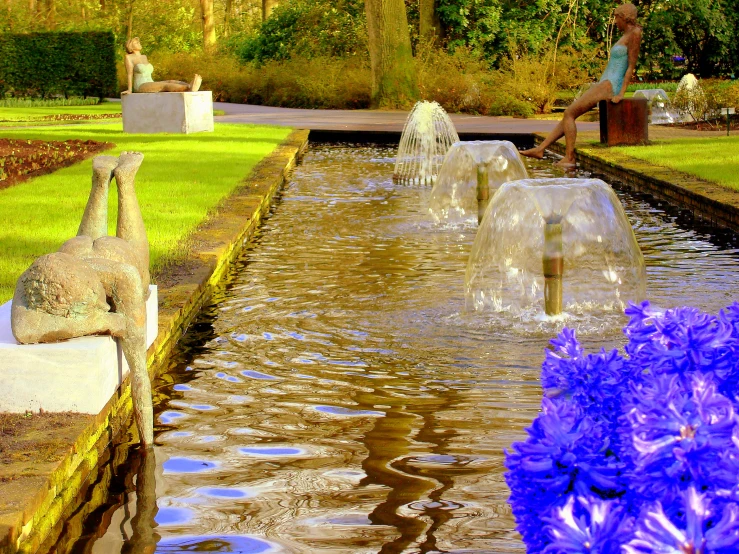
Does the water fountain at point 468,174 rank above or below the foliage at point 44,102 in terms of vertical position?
below

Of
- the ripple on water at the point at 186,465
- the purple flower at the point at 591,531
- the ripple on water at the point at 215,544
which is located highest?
the purple flower at the point at 591,531

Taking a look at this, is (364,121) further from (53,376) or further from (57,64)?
(53,376)

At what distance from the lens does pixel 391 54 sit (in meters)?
27.9

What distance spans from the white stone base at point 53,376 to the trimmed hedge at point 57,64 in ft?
102

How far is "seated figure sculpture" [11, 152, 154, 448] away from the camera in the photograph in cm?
418

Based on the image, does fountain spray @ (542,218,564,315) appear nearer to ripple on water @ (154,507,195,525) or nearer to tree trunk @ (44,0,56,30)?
ripple on water @ (154,507,195,525)

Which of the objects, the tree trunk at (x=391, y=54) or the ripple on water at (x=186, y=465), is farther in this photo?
the tree trunk at (x=391, y=54)

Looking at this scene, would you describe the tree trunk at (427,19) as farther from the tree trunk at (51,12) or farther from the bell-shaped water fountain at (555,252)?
the bell-shaped water fountain at (555,252)

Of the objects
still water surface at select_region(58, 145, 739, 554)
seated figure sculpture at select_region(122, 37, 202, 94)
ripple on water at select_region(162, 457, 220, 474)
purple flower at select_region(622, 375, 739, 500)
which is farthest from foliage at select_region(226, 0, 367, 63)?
purple flower at select_region(622, 375, 739, 500)

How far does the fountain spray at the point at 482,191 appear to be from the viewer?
10.9 m

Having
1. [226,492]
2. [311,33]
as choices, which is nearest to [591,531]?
[226,492]

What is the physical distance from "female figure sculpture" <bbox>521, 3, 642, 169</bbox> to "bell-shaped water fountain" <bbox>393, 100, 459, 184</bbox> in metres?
1.45

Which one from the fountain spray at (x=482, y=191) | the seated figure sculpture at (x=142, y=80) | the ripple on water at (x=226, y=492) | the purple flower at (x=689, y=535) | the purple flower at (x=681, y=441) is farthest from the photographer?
the seated figure sculpture at (x=142, y=80)

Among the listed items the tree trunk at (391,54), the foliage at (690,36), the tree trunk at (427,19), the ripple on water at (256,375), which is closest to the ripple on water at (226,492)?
the ripple on water at (256,375)
